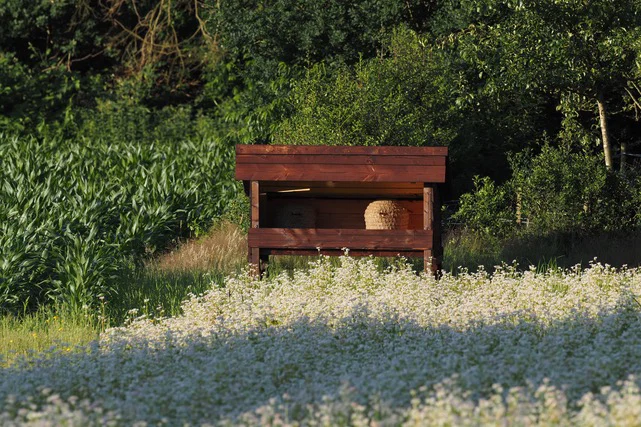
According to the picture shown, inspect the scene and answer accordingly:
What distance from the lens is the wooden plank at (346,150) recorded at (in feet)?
36.6

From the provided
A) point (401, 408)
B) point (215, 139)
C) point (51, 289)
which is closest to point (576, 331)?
point (401, 408)

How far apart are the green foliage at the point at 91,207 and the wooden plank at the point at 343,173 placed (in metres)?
1.90

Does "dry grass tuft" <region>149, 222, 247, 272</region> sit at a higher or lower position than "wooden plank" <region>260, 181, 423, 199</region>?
lower

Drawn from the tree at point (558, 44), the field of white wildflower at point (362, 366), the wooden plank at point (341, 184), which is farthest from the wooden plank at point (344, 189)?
the tree at point (558, 44)

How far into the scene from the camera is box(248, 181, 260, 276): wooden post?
11.5m

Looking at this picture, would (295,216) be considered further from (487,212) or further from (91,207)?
(487,212)

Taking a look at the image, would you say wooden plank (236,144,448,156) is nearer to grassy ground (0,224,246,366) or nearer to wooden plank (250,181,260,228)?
wooden plank (250,181,260,228)

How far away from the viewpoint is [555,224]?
16.1 meters

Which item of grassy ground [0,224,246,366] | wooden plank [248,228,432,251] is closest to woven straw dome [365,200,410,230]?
wooden plank [248,228,432,251]

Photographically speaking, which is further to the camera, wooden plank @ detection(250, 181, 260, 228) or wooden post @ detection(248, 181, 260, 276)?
wooden plank @ detection(250, 181, 260, 228)

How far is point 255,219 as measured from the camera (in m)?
11.7

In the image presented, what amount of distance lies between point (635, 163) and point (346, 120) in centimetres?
592

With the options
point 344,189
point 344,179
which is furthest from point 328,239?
point 344,189

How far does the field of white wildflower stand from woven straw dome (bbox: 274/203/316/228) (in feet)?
9.83
